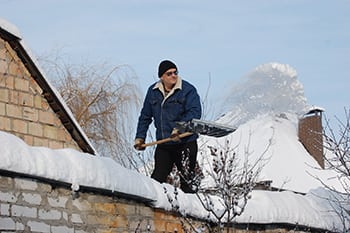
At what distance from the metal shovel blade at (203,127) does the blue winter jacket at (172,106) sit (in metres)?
0.37

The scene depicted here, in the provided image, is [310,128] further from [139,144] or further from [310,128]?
[139,144]

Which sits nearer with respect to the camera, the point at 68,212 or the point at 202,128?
the point at 68,212

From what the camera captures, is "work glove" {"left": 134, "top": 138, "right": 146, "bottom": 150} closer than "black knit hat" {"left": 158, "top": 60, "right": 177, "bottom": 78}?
No

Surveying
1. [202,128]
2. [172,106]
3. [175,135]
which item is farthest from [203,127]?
[172,106]

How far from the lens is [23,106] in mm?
8992

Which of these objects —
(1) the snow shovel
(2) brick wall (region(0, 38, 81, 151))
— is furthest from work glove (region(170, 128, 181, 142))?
(2) brick wall (region(0, 38, 81, 151))

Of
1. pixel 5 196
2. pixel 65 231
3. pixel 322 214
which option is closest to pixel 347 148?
pixel 322 214

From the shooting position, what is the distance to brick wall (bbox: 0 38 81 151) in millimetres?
8805

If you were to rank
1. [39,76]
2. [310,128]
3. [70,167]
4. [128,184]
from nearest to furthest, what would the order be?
[70,167], [128,184], [39,76], [310,128]

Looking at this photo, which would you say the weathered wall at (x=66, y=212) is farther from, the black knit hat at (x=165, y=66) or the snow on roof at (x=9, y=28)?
the snow on roof at (x=9, y=28)

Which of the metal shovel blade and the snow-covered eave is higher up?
the snow-covered eave

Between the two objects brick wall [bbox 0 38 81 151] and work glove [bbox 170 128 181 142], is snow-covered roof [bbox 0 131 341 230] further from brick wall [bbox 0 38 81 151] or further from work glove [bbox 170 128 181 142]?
brick wall [bbox 0 38 81 151]

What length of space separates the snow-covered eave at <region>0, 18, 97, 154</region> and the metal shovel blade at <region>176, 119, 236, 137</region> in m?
1.80

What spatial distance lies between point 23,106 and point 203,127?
2.13 metres
